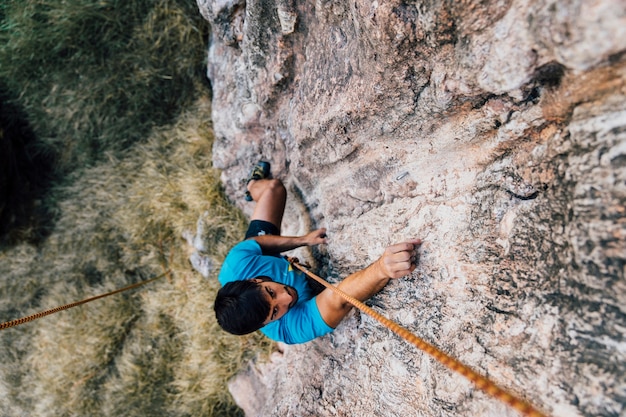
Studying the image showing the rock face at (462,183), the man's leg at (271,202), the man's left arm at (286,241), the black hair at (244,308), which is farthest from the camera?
the man's leg at (271,202)

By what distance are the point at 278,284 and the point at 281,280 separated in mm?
184

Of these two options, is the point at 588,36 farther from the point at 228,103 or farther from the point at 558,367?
Result: the point at 228,103

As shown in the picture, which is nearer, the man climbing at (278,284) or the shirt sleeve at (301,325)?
the man climbing at (278,284)

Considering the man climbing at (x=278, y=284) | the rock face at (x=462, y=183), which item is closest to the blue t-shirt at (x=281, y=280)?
the man climbing at (x=278, y=284)

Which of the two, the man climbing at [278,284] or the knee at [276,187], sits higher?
the knee at [276,187]

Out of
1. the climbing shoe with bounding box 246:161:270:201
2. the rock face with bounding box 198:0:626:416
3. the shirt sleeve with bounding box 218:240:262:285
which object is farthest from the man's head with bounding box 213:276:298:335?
the climbing shoe with bounding box 246:161:270:201

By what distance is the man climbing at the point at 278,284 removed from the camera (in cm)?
179

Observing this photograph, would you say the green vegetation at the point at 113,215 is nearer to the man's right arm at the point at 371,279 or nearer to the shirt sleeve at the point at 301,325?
the shirt sleeve at the point at 301,325

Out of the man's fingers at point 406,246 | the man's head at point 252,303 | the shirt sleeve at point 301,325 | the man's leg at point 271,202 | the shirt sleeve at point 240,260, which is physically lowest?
the shirt sleeve at point 301,325

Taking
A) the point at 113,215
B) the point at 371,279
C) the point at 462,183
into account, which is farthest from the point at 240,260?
the point at 113,215

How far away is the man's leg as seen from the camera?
2.61m

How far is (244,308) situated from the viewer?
6.65 ft

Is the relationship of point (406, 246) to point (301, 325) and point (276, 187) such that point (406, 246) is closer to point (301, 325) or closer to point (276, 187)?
point (301, 325)

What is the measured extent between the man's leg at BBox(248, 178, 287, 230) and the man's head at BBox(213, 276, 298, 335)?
20.8 inches
